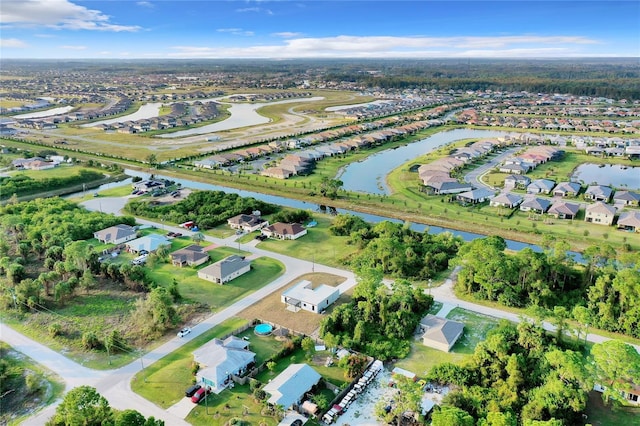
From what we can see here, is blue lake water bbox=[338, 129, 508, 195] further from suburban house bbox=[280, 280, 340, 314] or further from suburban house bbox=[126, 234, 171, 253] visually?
suburban house bbox=[280, 280, 340, 314]

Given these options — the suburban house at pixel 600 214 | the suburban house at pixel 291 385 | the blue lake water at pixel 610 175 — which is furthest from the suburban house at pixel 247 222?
the blue lake water at pixel 610 175

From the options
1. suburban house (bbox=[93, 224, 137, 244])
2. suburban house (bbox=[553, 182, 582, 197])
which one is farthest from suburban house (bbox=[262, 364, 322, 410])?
suburban house (bbox=[553, 182, 582, 197])

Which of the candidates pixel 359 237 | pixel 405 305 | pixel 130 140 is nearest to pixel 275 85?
pixel 130 140

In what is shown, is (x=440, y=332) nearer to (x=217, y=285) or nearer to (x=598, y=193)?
(x=217, y=285)

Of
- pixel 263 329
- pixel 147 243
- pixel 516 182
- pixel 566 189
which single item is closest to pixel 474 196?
pixel 516 182

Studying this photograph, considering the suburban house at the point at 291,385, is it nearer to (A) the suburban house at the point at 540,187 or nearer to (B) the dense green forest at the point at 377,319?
(B) the dense green forest at the point at 377,319

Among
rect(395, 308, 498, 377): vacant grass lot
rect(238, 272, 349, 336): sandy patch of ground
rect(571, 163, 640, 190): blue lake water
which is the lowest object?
rect(395, 308, 498, 377): vacant grass lot
